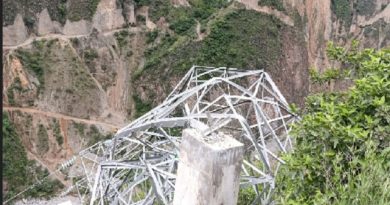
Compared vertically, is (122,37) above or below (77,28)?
below

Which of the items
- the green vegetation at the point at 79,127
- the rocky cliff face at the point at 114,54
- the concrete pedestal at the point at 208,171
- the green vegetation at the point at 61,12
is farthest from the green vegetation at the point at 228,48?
the concrete pedestal at the point at 208,171

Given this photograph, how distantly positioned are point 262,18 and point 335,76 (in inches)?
1179

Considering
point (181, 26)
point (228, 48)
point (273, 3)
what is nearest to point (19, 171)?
point (181, 26)

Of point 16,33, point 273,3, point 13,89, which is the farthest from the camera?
point 273,3

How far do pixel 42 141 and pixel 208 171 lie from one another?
27.3 meters

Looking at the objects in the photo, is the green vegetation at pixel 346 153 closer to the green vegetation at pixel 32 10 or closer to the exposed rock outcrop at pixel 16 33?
the green vegetation at pixel 32 10

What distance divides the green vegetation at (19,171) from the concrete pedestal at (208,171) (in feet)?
83.2

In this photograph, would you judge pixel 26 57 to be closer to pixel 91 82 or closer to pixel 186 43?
pixel 91 82

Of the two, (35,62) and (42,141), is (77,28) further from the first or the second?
(42,141)

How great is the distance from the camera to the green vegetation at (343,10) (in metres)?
38.6

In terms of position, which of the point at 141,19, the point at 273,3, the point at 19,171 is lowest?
the point at 19,171

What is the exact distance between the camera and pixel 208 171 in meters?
2.75

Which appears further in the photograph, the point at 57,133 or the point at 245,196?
the point at 57,133

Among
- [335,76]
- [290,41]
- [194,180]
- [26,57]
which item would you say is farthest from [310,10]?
[194,180]
